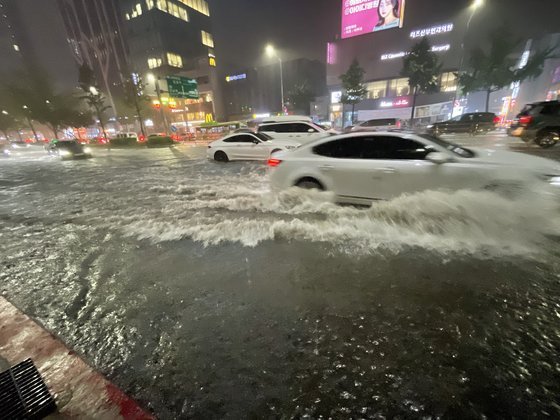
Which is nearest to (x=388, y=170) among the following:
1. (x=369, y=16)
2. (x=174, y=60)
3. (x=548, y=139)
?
(x=548, y=139)

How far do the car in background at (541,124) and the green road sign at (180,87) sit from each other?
114ft

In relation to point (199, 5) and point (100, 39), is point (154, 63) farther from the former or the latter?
point (199, 5)

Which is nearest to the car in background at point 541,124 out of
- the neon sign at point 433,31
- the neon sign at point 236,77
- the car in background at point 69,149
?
the car in background at point 69,149

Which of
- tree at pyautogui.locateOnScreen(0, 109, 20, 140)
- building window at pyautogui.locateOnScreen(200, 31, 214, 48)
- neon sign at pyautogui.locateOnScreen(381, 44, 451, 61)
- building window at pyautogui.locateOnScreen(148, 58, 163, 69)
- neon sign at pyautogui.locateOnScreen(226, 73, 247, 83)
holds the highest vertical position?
building window at pyautogui.locateOnScreen(200, 31, 214, 48)

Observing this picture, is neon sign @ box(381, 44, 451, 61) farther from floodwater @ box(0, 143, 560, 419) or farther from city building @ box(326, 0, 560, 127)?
floodwater @ box(0, 143, 560, 419)

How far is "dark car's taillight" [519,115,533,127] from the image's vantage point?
35.6 ft

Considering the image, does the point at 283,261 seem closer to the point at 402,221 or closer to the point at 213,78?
the point at 402,221

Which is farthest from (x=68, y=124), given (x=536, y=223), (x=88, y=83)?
(x=536, y=223)

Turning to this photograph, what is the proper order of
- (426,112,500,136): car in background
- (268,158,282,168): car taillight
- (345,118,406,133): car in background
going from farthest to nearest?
(345,118,406,133): car in background, (426,112,500,136): car in background, (268,158,282,168): car taillight

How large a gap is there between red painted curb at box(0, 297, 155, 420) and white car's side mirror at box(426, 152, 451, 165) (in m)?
4.66

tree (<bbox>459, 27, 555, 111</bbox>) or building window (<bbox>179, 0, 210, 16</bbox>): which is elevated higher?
building window (<bbox>179, 0, 210, 16</bbox>)

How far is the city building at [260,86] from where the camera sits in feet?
243

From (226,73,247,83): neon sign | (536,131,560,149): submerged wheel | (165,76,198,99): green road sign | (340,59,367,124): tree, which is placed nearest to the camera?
(536,131,560,149): submerged wheel

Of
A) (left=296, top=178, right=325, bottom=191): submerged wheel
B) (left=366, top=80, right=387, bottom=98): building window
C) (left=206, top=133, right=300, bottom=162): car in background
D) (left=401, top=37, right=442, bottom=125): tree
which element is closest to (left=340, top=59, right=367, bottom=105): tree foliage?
(left=401, top=37, right=442, bottom=125): tree
